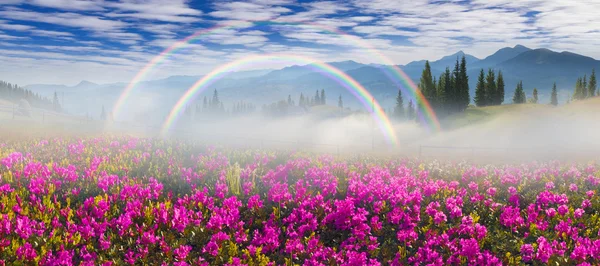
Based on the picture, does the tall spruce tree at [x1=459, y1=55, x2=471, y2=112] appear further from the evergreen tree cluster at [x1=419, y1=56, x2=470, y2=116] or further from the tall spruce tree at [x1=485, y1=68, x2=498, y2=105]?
the tall spruce tree at [x1=485, y1=68, x2=498, y2=105]

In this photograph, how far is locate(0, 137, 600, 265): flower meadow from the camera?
7.17 meters

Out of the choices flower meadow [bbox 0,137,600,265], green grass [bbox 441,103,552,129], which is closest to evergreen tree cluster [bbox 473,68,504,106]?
green grass [bbox 441,103,552,129]

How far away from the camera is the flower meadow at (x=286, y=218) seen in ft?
23.5

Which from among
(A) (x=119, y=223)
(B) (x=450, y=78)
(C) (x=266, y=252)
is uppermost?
(B) (x=450, y=78)

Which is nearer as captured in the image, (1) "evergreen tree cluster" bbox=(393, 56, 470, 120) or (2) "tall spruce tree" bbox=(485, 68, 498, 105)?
(1) "evergreen tree cluster" bbox=(393, 56, 470, 120)

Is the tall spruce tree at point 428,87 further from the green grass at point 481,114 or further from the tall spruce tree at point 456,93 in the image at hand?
the green grass at point 481,114

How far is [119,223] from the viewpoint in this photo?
7844 mm

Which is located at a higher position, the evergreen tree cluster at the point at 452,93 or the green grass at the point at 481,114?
the evergreen tree cluster at the point at 452,93

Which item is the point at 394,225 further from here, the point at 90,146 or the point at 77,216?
the point at 90,146

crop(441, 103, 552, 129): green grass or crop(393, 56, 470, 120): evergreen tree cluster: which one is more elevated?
crop(393, 56, 470, 120): evergreen tree cluster

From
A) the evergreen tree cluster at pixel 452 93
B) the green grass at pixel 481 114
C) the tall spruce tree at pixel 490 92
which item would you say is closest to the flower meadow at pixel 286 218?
the green grass at pixel 481 114

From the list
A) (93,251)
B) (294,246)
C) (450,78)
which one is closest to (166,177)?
(93,251)

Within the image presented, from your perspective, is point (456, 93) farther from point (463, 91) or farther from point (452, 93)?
point (463, 91)

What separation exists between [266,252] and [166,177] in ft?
16.2
